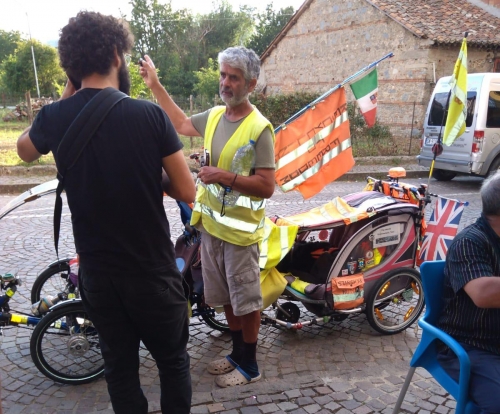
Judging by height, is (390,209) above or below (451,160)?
above

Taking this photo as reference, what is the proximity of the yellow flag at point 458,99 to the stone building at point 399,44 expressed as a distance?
1150cm

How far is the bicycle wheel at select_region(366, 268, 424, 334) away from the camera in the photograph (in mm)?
3500

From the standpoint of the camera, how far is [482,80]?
972cm

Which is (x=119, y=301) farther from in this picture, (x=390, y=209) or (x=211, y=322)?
(x=390, y=209)

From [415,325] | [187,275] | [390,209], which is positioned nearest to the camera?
[187,275]

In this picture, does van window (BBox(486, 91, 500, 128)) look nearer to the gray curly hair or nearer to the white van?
the white van

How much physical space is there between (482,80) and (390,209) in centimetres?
781

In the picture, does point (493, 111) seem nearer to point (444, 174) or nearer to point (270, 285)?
point (444, 174)

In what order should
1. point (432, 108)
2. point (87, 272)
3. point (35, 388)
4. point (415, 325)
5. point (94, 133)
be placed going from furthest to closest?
point (432, 108), point (415, 325), point (35, 388), point (87, 272), point (94, 133)

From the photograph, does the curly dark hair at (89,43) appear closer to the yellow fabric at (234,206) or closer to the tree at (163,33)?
the yellow fabric at (234,206)

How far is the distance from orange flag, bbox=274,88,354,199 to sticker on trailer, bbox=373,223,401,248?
0.56 m

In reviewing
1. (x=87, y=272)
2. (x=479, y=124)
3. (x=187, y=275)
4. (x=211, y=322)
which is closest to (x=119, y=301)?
(x=87, y=272)

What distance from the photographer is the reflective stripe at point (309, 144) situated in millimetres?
3605

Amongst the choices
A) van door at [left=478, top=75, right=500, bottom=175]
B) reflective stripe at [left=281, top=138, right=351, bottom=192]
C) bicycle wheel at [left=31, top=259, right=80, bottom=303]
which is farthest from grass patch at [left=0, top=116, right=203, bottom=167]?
reflective stripe at [left=281, top=138, right=351, bottom=192]
